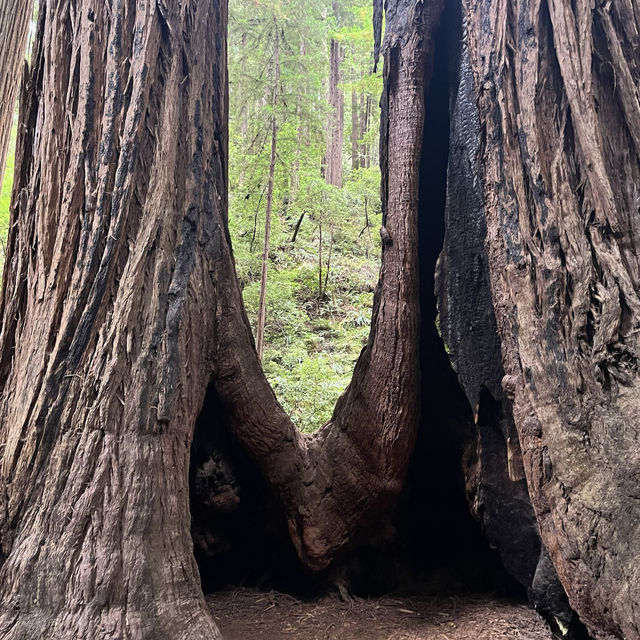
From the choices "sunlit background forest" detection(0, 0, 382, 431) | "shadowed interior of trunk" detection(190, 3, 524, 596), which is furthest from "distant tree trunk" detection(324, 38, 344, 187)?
"shadowed interior of trunk" detection(190, 3, 524, 596)

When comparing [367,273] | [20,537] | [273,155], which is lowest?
[20,537]

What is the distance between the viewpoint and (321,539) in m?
3.63

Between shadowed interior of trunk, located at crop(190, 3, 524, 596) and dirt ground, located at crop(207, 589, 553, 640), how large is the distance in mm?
182

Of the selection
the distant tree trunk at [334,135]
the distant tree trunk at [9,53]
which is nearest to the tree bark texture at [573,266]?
the distant tree trunk at [9,53]

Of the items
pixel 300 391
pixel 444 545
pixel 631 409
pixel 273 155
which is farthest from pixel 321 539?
pixel 273 155

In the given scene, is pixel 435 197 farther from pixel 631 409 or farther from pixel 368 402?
pixel 631 409

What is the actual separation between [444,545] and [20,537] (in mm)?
2931

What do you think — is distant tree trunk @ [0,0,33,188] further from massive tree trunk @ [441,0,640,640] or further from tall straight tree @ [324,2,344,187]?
tall straight tree @ [324,2,344,187]

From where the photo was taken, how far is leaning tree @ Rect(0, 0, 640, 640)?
2.22 metres

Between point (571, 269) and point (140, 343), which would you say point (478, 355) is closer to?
point (571, 269)

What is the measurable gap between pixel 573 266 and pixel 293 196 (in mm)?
11731

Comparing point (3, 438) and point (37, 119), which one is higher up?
point (37, 119)

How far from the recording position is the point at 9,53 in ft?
8.99

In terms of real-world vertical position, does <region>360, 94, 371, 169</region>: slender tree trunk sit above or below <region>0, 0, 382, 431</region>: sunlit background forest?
above
